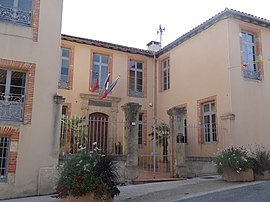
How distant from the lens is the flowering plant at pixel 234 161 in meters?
9.44

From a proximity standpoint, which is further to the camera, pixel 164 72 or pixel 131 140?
pixel 164 72

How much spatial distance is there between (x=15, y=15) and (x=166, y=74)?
30.8ft

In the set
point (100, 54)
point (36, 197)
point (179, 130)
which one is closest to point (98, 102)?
point (100, 54)

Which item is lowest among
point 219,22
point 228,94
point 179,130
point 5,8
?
point 179,130

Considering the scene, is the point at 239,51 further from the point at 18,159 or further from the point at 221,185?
the point at 18,159

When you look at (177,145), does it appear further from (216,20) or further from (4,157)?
(216,20)

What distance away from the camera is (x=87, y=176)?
6.59 m

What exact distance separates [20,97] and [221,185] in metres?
6.25

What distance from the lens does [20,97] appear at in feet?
29.0

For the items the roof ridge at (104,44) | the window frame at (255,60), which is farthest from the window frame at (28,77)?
the window frame at (255,60)

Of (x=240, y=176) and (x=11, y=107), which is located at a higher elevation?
(x=11, y=107)

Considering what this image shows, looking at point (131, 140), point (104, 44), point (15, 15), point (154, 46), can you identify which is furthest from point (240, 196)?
point (154, 46)

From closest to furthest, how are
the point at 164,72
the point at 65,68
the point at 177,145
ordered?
1. the point at 177,145
2. the point at 65,68
3. the point at 164,72

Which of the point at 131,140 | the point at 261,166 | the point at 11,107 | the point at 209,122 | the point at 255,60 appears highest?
the point at 255,60
